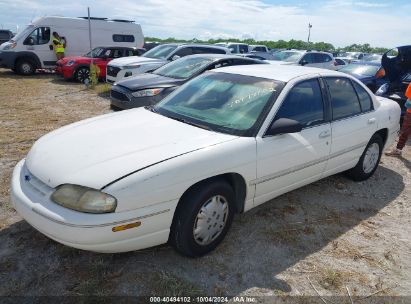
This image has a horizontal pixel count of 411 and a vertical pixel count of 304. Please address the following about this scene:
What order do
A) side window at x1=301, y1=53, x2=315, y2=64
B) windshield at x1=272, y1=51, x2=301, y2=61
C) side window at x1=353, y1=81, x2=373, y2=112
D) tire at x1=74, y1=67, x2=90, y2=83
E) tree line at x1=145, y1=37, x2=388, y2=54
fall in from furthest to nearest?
tree line at x1=145, y1=37, x2=388, y2=54 → windshield at x1=272, y1=51, x2=301, y2=61 → side window at x1=301, y1=53, x2=315, y2=64 → tire at x1=74, y1=67, x2=90, y2=83 → side window at x1=353, y1=81, x2=373, y2=112

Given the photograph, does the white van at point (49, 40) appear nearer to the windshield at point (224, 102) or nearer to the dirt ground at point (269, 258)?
the dirt ground at point (269, 258)

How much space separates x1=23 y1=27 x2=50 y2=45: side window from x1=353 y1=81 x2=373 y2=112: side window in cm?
1378

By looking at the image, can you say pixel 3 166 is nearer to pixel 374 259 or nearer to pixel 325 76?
pixel 325 76

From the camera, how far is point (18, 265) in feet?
9.32

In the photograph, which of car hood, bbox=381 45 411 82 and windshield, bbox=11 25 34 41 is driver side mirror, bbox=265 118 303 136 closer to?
car hood, bbox=381 45 411 82

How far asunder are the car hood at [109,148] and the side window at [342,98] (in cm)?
165

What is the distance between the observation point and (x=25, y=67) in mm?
14609

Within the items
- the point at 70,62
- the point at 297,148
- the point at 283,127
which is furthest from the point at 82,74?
the point at 283,127

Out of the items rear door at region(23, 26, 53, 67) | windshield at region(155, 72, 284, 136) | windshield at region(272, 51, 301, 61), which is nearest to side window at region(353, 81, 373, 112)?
windshield at region(155, 72, 284, 136)

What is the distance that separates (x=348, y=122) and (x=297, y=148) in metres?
1.06

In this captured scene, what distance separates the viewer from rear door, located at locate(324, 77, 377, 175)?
4051 mm

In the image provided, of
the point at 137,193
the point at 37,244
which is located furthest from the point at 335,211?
the point at 37,244

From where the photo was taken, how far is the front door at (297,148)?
3.29 meters

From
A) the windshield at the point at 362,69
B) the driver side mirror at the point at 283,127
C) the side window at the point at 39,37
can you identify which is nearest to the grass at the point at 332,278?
the driver side mirror at the point at 283,127
